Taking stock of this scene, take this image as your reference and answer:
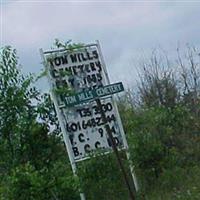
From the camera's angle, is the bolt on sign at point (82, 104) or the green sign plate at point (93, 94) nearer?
the green sign plate at point (93, 94)

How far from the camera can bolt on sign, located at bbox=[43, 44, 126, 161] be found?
10352 mm

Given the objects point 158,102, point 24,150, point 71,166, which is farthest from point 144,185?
point 158,102

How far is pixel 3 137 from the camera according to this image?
11008 millimetres

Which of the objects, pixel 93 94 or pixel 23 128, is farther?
pixel 23 128

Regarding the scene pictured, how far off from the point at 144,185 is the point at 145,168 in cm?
33

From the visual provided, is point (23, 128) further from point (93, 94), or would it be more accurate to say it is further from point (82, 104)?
point (93, 94)

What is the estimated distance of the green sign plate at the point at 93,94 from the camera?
8562 mm

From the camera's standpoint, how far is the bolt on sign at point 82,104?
10.4 meters

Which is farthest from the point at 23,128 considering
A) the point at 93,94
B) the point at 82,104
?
the point at 93,94

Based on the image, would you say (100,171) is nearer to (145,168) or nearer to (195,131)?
(145,168)

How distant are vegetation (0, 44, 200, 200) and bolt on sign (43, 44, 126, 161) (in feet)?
1.15

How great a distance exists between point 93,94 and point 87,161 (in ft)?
5.92

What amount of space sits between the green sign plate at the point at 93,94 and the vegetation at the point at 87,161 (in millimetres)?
1182

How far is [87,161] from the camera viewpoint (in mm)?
10023
